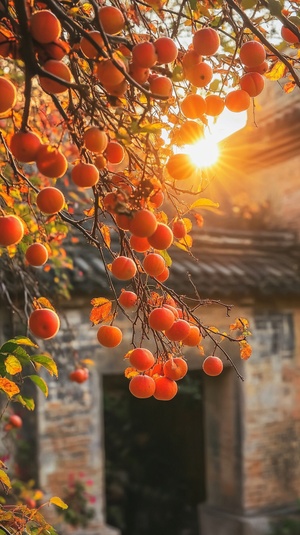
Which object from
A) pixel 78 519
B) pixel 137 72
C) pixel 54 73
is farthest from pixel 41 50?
pixel 78 519

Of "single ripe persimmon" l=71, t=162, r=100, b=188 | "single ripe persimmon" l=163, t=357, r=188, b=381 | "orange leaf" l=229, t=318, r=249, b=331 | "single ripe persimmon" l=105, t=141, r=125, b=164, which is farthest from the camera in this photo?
"orange leaf" l=229, t=318, r=249, b=331

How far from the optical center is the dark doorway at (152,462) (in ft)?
26.6

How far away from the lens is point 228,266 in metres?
6.54

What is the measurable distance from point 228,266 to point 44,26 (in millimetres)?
5465

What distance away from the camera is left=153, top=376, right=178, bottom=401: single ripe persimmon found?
1.72 m

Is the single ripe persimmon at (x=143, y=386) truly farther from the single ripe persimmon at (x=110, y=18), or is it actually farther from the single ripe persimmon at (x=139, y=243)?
the single ripe persimmon at (x=110, y=18)

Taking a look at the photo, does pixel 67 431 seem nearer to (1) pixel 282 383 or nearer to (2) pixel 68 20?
(1) pixel 282 383

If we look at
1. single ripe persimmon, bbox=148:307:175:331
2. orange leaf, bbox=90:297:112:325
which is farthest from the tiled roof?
single ripe persimmon, bbox=148:307:175:331

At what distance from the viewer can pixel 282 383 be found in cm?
686

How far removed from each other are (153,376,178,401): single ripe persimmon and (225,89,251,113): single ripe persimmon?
750 mm

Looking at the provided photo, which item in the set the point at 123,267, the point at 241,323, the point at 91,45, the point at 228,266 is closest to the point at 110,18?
the point at 91,45

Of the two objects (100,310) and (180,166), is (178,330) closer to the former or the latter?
(100,310)

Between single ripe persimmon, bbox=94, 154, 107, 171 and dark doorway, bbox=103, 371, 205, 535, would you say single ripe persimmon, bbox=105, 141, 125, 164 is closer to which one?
single ripe persimmon, bbox=94, 154, 107, 171

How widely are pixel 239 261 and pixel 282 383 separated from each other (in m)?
1.41
